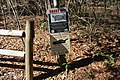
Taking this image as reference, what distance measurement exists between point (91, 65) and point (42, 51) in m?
1.48

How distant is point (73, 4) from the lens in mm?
8484

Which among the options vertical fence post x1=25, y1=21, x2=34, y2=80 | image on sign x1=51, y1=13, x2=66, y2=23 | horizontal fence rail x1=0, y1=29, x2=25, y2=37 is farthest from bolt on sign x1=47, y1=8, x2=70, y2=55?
horizontal fence rail x1=0, y1=29, x2=25, y2=37

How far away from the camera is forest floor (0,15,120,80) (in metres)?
5.74

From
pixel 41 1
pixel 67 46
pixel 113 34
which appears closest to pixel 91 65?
pixel 67 46

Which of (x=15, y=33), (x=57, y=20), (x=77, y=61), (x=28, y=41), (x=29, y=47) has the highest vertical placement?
(x=57, y=20)

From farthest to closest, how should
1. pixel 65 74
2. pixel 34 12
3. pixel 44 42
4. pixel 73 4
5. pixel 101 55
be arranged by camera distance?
pixel 34 12 < pixel 73 4 < pixel 44 42 < pixel 101 55 < pixel 65 74

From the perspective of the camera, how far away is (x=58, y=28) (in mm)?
5223

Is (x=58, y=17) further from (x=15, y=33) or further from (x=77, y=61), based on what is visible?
(x=77, y=61)

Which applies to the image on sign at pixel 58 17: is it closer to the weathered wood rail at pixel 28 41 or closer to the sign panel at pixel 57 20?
the sign panel at pixel 57 20

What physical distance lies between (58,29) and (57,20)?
0.19m

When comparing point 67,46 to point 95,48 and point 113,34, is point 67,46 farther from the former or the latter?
point 113,34

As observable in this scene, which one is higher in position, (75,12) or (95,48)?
(75,12)

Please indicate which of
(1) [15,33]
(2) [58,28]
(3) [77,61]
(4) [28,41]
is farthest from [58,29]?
(3) [77,61]

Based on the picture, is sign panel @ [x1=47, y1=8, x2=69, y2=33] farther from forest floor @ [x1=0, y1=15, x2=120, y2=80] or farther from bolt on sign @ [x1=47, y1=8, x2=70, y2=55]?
forest floor @ [x1=0, y1=15, x2=120, y2=80]
